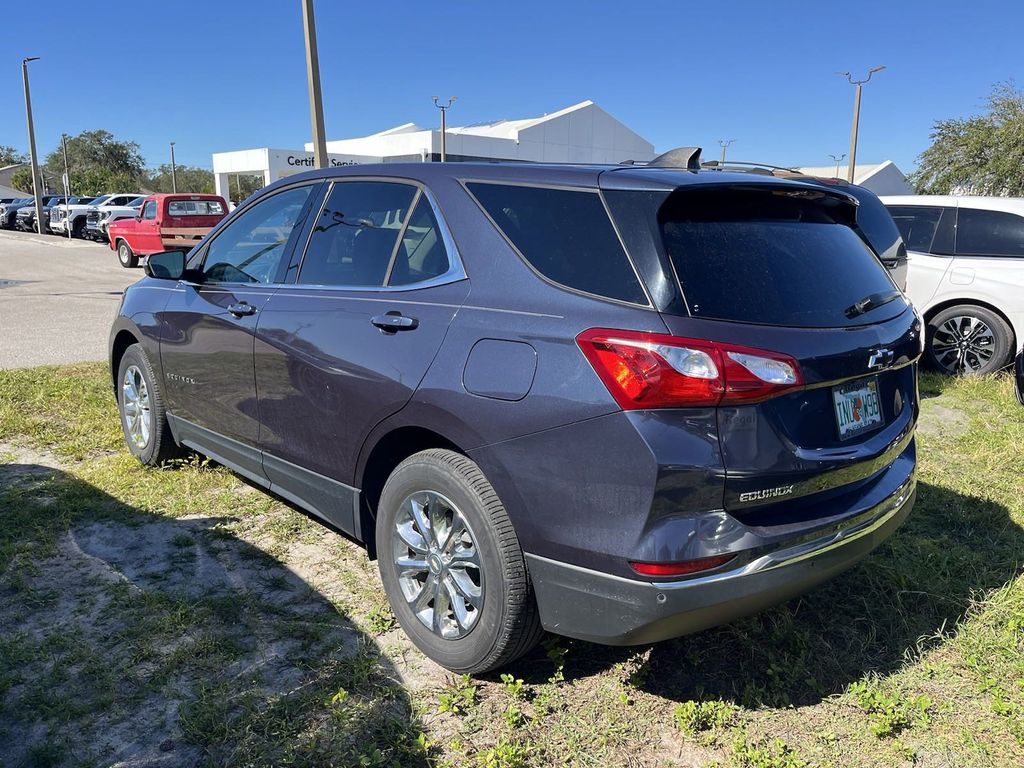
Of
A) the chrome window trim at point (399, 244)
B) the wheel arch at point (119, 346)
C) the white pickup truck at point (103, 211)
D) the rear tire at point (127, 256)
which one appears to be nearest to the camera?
the chrome window trim at point (399, 244)

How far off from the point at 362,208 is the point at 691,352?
1763 millimetres

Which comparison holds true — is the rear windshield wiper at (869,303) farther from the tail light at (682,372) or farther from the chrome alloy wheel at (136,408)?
the chrome alloy wheel at (136,408)

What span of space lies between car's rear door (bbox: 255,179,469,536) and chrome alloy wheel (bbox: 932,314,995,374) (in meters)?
6.44

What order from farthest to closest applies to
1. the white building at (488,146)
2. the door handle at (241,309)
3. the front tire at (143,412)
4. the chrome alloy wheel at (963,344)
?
the white building at (488,146), the chrome alloy wheel at (963,344), the front tire at (143,412), the door handle at (241,309)

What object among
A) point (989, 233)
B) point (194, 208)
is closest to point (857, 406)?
point (989, 233)

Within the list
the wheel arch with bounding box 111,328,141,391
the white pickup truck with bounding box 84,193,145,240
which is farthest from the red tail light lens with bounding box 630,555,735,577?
the white pickup truck with bounding box 84,193,145,240

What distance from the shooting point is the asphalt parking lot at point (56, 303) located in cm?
843

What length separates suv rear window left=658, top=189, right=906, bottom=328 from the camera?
2287 mm

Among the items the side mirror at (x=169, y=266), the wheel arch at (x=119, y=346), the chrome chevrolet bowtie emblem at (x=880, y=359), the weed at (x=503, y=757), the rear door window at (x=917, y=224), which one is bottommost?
the weed at (x=503, y=757)

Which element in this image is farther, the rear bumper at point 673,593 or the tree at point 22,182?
the tree at point 22,182

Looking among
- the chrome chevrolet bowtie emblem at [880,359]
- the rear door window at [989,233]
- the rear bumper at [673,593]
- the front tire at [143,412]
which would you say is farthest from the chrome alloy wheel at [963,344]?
the front tire at [143,412]

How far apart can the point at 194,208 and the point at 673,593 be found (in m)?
18.8

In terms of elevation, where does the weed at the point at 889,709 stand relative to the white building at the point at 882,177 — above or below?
below

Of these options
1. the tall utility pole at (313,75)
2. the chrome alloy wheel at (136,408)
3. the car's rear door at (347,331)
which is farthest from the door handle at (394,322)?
the tall utility pole at (313,75)
